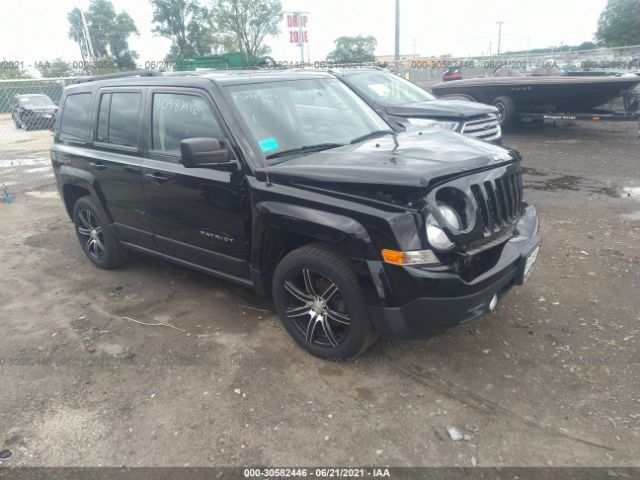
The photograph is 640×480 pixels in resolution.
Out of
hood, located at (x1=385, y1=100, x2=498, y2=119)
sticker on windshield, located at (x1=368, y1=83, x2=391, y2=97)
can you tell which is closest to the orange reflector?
hood, located at (x1=385, y1=100, x2=498, y2=119)

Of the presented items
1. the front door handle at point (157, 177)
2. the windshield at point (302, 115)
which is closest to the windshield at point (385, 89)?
the windshield at point (302, 115)

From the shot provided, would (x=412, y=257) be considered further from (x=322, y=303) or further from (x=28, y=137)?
(x=28, y=137)

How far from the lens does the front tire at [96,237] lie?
4828mm

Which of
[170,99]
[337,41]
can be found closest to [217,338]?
[170,99]

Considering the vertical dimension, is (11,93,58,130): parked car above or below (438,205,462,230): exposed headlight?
below

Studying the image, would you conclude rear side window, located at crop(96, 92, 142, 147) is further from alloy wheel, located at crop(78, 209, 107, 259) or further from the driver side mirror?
the driver side mirror

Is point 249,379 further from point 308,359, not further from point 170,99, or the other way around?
point 170,99

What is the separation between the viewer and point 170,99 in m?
3.78

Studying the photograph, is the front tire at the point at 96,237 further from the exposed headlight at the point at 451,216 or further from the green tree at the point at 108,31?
the green tree at the point at 108,31

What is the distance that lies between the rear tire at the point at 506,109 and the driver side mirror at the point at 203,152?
1008 cm

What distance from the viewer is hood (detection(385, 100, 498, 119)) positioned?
287 inches

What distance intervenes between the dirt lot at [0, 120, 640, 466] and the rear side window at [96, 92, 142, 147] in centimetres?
143

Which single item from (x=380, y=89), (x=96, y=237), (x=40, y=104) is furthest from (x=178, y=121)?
(x=40, y=104)

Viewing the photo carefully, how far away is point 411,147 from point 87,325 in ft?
9.82
